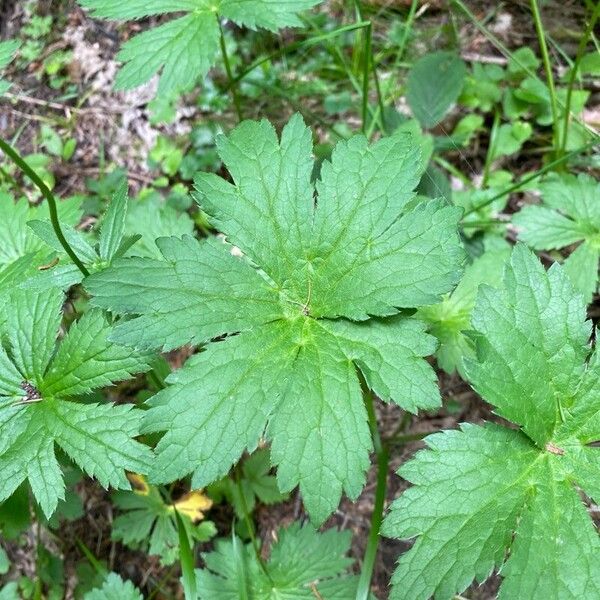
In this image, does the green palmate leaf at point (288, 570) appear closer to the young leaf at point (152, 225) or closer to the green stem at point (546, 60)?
the young leaf at point (152, 225)

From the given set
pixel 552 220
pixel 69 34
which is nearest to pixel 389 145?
pixel 552 220

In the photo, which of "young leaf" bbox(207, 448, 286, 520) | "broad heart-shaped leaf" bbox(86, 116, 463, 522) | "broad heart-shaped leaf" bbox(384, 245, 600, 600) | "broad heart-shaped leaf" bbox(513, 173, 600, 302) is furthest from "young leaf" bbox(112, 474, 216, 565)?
"broad heart-shaped leaf" bbox(513, 173, 600, 302)

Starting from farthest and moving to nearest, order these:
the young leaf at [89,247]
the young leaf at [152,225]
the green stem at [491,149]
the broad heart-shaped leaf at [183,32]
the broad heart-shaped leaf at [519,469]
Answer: the green stem at [491,149], the young leaf at [152,225], the broad heart-shaped leaf at [183,32], the young leaf at [89,247], the broad heart-shaped leaf at [519,469]

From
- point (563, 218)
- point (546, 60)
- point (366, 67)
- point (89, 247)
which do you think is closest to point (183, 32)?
point (366, 67)

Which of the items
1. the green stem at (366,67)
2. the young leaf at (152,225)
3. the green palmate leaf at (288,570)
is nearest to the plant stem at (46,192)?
the young leaf at (152,225)

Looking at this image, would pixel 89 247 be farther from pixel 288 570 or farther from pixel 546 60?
pixel 546 60

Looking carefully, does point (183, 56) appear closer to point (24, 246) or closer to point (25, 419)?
point (24, 246)

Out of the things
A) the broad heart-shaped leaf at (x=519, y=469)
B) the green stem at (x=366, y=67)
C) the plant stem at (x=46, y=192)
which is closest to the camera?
the plant stem at (x=46, y=192)
